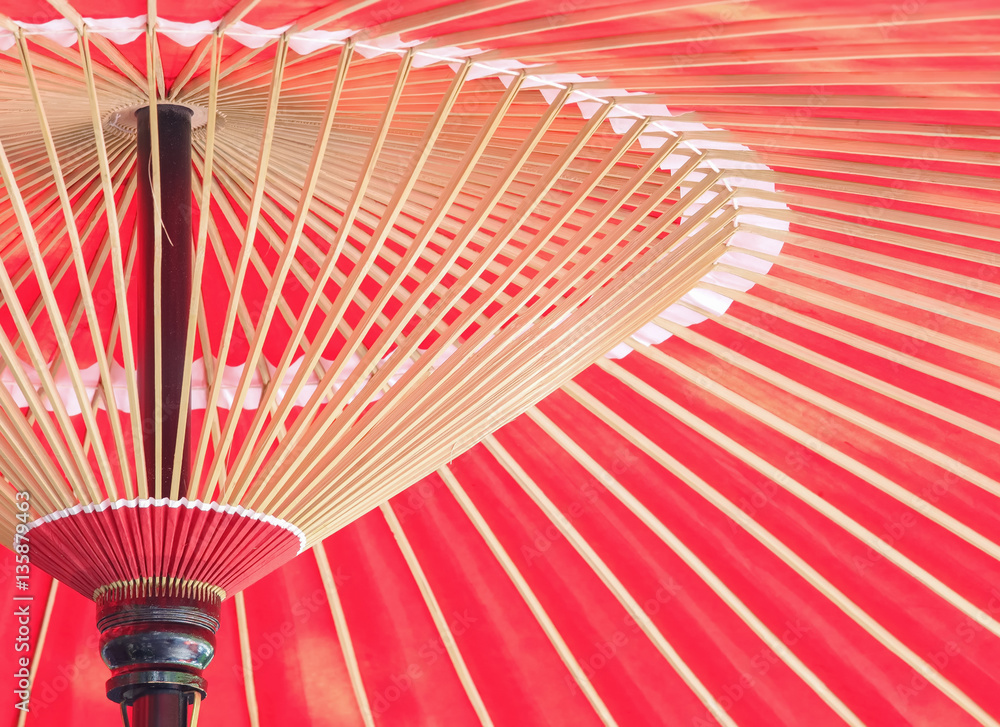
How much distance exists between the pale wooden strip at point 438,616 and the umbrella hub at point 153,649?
212 cm

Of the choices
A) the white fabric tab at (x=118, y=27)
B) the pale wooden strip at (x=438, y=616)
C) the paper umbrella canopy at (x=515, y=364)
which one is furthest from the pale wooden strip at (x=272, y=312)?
the pale wooden strip at (x=438, y=616)

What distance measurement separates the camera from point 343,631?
237 inches

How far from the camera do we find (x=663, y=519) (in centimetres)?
543

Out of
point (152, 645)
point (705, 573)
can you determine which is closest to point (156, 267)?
point (152, 645)

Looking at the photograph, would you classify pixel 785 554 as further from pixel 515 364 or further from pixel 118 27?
pixel 118 27

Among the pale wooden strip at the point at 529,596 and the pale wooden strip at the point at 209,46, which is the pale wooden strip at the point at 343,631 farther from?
the pale wooden strip at the point at 209,46

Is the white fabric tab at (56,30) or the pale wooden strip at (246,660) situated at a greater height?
the pale wooden strip at (246,660)

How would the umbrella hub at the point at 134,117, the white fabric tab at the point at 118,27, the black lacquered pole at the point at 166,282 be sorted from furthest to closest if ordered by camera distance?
1. the umbrella hub at the point at 134,117
2. the black lacquered pole at the point at 166,282
3. the white fabric tab at the point at 118,27

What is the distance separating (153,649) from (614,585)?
8.24 feet

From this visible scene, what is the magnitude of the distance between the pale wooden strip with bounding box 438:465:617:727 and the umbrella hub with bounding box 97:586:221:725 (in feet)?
6.76

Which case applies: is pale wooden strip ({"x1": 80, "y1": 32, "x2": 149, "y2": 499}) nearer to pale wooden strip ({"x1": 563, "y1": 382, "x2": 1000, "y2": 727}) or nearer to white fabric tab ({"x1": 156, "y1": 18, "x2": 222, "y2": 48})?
white fabric tab ({"x1": 156, "y1": 18, "x2": 222, "y2": 48})

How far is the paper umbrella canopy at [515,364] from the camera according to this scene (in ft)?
11.7

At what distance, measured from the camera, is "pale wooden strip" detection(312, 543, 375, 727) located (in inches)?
234

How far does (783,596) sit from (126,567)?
301cm
